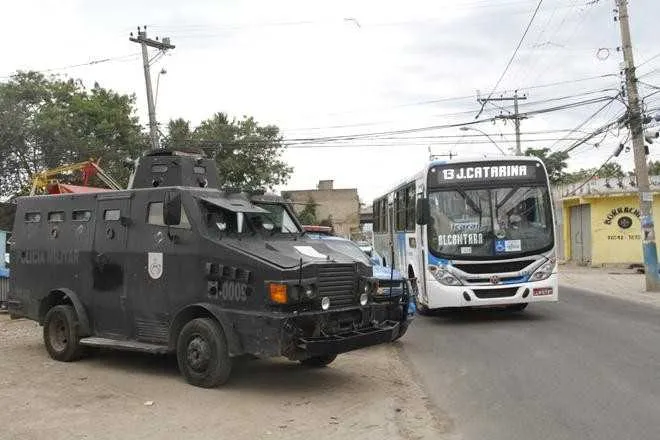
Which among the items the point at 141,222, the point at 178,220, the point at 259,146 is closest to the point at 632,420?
the point at 178,220

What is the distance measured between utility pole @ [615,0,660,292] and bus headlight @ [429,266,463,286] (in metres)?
9.40

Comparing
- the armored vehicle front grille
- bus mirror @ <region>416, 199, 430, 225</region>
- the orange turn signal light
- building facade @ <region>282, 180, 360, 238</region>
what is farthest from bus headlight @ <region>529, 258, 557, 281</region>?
building facade @ <region>282, 180, 360, 238</region>

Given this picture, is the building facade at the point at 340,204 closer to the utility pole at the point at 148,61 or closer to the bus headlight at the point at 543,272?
the utility pole at the point at 148,61

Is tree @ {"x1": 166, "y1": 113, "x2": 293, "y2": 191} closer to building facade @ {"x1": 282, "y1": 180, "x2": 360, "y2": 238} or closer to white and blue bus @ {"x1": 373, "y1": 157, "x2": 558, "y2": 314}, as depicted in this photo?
white and blue bus @ {"x1": 373, "y1": 157, "x2": 558, "y2": 314}

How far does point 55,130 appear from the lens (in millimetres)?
33500

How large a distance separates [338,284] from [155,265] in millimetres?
2345

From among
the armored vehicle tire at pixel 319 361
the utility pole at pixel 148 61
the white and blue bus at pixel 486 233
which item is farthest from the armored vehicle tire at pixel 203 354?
the utility pole at pixel 148 61

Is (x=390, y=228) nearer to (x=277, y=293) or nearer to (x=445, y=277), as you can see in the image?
(x=445, y=277)

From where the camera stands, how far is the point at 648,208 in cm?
1991

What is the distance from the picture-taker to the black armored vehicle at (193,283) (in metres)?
7.37

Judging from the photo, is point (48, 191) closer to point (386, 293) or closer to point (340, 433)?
point (386, 293)

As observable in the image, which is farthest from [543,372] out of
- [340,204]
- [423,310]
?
[340,204]

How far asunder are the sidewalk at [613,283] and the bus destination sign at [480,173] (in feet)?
18.5

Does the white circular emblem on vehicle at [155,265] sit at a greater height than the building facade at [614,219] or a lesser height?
lesser
